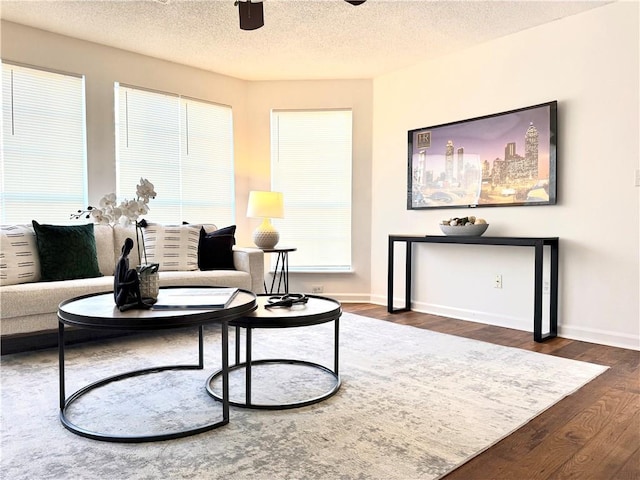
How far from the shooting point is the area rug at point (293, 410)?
5.47 ft

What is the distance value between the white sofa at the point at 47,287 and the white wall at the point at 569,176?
2.07 meters

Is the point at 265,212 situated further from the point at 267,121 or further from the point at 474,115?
the point at 474,115

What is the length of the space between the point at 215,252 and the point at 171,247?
0.38 meters

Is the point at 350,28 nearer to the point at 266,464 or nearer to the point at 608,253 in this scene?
the point at 608,253

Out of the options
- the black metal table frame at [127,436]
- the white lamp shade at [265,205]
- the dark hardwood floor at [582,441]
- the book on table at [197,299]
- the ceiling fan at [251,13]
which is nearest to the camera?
the dark hardwood floor at [582,441]

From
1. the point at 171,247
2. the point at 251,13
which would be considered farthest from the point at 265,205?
the point at 251,13

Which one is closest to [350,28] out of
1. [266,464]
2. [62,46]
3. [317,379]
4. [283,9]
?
[283,9]

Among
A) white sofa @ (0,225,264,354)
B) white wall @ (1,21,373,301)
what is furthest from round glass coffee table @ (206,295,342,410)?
white wall @ (1,21,373,301)

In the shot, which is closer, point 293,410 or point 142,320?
point 142,320

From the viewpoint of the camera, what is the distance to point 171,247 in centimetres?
393

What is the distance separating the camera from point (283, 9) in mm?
3402

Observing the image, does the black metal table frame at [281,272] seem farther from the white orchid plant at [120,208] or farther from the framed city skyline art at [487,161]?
the white orchid plant at [120,208]

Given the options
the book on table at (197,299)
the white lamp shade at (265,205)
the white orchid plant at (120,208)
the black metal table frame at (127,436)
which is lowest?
the black metal table frame at (127,436)

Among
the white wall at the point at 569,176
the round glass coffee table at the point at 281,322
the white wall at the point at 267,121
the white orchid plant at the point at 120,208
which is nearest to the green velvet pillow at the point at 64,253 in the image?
the white orchid plant at the point at 120,208
